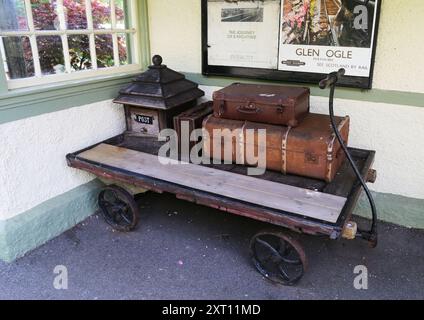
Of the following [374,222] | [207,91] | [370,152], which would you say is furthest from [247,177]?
[207,91]

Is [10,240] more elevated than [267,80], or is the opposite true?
[267,80]

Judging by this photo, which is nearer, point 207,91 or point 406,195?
point 406,195

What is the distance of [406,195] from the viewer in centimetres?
318

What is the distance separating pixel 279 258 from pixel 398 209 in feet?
4.43

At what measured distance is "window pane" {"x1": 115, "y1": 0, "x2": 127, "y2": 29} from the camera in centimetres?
355

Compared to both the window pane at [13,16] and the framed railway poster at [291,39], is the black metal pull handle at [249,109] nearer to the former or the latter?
the framed railway poster at [291,39]

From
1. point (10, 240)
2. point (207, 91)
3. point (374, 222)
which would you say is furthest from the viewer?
point (207, 91)

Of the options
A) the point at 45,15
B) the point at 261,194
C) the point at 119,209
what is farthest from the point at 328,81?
the point at 45,15

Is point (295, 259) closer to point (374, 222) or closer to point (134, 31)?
point (374, 222)

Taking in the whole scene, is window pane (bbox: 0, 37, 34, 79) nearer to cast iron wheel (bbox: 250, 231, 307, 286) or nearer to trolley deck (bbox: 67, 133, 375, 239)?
trolley deck (bbox: 67, 133, 375, 239)

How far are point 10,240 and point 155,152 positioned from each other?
126 centimetres

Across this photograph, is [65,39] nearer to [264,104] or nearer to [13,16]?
[13,16]

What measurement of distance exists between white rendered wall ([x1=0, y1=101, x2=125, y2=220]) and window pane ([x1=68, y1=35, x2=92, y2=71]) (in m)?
0.35
